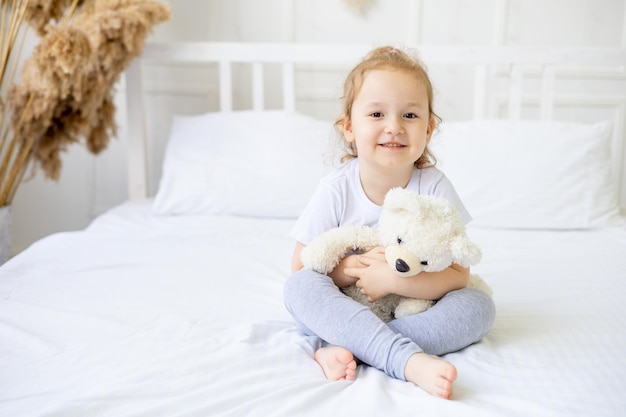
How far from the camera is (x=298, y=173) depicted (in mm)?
1840

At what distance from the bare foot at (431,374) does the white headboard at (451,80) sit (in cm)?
133

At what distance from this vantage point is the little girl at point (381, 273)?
0.87 m

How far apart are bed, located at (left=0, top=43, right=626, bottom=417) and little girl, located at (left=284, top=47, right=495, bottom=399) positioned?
34 millimetres

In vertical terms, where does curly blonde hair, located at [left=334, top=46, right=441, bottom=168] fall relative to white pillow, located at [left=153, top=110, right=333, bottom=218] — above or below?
above

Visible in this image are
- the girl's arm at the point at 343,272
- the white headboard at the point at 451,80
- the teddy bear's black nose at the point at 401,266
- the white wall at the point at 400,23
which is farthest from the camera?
the white wall at the point at 400,23

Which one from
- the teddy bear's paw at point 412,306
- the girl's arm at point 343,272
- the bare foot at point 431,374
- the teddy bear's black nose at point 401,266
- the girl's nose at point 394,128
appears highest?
the girl's nose at point 394,128

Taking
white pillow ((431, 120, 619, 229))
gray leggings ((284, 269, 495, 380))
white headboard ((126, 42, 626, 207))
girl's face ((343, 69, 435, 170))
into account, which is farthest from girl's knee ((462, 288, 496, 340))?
white headboard ((126, 42, 626, 207))

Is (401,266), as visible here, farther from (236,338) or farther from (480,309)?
(236,338)

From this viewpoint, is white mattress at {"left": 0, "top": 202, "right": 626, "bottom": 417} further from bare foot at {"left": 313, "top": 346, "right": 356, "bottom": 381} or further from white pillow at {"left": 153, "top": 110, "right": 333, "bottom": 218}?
white pillow at {"left": 153, "top": 110, "right": 333, "bottom": 218}

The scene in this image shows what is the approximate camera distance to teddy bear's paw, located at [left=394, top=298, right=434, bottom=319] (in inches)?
38.7

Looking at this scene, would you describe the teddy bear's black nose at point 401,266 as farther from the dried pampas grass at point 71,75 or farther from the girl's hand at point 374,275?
the dried pampas grass at point 71,75

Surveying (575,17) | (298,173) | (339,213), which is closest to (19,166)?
(298,173)

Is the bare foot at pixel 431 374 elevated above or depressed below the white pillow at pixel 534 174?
below

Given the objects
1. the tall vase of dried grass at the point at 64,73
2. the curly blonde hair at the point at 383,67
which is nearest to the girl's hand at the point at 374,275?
the curly blonde hair at the point at 383,67
